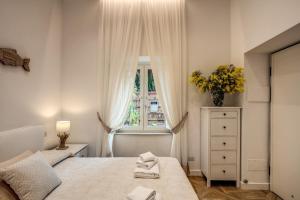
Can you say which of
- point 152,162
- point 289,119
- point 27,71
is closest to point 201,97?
point 289,119

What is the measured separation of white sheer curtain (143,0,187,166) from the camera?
3207mm

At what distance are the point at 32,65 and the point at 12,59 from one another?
42 cm

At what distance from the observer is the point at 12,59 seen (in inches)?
85.0

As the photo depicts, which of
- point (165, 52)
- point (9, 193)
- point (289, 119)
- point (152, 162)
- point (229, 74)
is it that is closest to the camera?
point (9, 193)

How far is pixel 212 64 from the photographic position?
3314 millimetres

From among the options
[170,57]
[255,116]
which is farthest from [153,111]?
[255,116]

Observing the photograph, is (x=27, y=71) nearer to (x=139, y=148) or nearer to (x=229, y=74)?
(x=139, y=148)

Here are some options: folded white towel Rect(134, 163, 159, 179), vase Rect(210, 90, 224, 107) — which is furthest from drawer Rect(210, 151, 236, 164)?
folded white towel Rect(134, 163, 159, 179)

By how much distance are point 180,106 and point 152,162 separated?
1389 mm

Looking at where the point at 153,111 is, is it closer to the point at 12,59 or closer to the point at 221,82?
the point at 221,82

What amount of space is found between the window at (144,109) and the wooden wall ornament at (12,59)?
1.78m

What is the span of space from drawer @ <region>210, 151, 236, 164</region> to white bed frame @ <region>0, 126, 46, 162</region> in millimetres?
2480

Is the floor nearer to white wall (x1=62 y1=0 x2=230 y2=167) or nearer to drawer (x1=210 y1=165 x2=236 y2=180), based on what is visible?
drawer (x1=210 y1=165 x2=236 y2=180)

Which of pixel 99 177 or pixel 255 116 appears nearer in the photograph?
pixel 99 177
